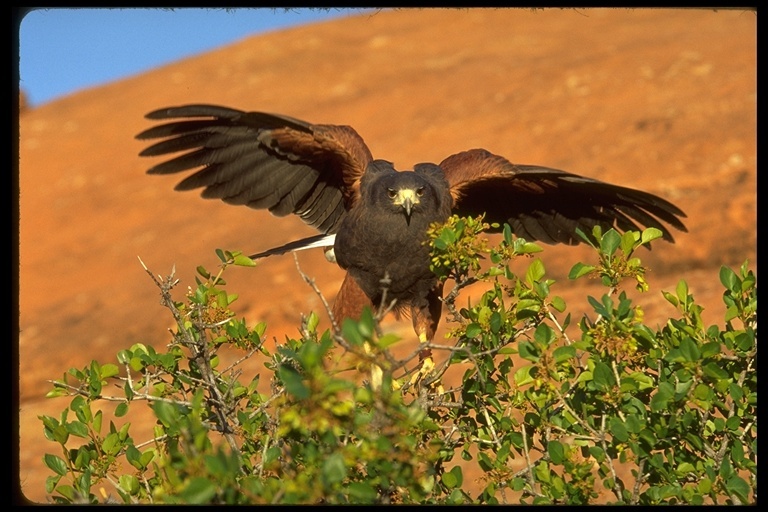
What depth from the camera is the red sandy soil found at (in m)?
12.1

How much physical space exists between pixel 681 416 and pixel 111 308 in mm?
13296

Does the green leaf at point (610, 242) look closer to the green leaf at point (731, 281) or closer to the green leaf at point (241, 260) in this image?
the green leaf at point (731, 281)

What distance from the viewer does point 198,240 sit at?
17.0 m

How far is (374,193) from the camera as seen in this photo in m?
4.84

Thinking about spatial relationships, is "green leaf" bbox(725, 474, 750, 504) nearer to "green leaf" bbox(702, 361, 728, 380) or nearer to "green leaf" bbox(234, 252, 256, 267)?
"green leaf" bbox(702, 361, 728, 380)

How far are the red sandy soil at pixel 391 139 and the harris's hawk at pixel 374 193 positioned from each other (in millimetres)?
3956

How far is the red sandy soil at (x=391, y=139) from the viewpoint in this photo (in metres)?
12.1

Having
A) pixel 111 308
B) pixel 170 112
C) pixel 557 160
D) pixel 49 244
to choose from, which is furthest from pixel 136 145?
pixel 170 112

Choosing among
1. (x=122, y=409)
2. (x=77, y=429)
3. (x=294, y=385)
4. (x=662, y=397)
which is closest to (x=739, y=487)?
(x=662, y=397)

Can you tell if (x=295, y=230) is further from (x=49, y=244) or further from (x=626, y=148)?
(x=49, y=244)

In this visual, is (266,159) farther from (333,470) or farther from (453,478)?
(333,470)

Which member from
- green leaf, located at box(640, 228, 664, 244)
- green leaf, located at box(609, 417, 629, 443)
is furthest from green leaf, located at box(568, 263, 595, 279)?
green leaf, located at box(609, 417, 629, 443)

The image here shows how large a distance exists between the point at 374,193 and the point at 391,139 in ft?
47.5

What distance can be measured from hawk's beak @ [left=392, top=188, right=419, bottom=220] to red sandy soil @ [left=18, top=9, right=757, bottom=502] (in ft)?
16.1
